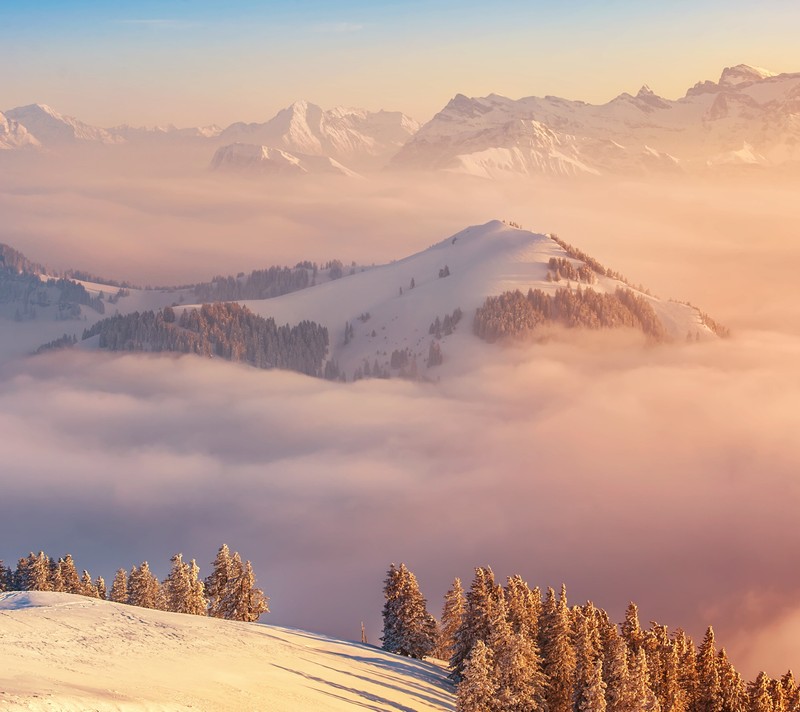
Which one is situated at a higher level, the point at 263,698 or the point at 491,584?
the point at 491,584

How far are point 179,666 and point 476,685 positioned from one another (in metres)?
21.2

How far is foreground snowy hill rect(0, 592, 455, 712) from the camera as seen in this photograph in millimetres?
72750

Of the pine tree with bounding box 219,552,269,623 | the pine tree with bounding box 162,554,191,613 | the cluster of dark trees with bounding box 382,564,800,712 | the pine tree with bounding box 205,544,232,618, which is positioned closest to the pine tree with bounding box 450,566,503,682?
the cluster of dark trees with bounding box 382,564,800,712

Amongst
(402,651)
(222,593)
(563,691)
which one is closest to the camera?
(563,691)

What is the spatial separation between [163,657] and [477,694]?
2271 cm

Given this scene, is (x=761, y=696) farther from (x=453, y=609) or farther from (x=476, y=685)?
(x=453, y=609)

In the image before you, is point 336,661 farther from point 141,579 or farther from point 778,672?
point 778,672

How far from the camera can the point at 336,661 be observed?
100m

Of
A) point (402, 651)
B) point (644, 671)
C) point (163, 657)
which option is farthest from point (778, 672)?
point (163, 657)

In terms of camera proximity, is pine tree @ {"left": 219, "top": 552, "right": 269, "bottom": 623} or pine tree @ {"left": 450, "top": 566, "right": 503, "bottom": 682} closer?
pine tree @ {"left": 450, "top": 566, "right": 503, "bottom": 682}

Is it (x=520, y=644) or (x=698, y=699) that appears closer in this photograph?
(x=520, y=644)

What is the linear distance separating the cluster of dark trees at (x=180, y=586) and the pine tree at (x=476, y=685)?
134ft

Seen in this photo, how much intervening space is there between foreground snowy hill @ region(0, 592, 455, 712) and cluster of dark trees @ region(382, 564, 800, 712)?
646 cm

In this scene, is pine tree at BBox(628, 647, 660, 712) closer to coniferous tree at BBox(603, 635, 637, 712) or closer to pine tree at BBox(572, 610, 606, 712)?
coniferous tree at BBox(603, 635, 637, 712)
